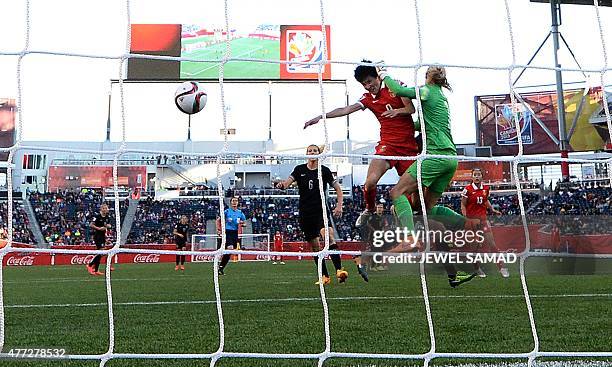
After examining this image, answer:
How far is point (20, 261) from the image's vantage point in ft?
62.0

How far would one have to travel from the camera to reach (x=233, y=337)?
11.4ft

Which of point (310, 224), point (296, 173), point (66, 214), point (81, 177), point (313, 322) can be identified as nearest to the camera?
point (313, 322)

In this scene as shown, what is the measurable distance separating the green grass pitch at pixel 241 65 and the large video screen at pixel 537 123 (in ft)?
32.3

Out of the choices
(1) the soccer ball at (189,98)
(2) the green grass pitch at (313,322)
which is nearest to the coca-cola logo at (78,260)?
(2) the green grass pitch at (313,322)

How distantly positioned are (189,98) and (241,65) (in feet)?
64.8

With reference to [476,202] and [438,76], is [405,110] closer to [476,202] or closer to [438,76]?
[438,76]

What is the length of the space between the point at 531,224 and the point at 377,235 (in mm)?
8428

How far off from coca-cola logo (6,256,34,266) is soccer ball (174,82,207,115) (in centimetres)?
1401

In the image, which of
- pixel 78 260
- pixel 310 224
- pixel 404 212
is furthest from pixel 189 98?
pixel 78 260

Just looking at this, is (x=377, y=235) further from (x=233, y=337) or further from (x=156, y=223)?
(x=156, y=223)

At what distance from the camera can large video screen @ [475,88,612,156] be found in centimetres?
2506

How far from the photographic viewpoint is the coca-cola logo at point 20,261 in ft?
61.0

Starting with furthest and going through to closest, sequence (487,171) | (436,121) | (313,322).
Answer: (487,171), (436,121), (313,322)

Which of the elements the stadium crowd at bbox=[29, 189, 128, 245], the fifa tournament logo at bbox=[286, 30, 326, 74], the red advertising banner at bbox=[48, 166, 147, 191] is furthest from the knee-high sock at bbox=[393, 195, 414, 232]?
the red advertising banner at bbox=[48, 166, 147, 191]
